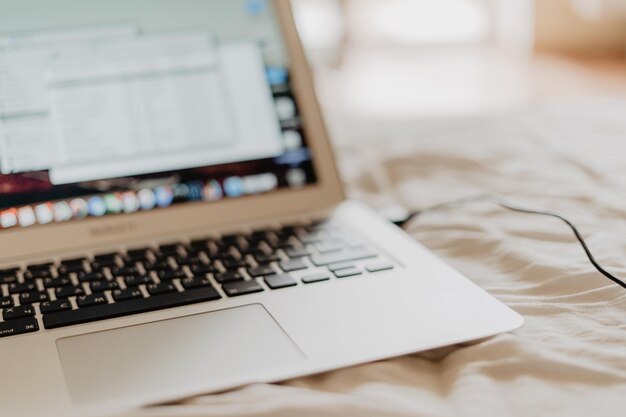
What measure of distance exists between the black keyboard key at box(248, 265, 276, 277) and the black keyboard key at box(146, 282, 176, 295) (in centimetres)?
7

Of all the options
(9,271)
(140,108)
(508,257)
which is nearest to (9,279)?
(9,271)

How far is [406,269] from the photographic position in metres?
0.65

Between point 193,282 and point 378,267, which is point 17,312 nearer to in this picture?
point 193,282

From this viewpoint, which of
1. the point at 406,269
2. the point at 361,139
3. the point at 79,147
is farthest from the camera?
the point at 361,139

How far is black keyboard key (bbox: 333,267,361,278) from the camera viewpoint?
639 mm

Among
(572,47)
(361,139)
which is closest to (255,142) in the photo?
(361,139)

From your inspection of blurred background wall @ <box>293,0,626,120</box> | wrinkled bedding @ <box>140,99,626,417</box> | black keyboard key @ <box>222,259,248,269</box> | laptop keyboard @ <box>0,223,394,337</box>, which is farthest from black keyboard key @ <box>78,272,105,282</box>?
blurred background wall @ <box>293,0,626,120</box>

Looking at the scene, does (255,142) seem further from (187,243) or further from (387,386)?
(387,386)

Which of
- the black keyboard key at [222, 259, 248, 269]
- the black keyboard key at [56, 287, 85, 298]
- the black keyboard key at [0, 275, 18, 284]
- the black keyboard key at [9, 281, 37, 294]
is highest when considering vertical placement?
the black keyboard key at [0, 275, 18, 284]

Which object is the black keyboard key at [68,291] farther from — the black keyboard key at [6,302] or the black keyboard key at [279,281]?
the black keyboard key at [279,281]

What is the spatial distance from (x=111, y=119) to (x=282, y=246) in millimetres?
223

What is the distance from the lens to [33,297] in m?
0.60

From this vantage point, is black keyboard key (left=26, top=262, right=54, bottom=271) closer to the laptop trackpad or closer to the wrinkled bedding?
the laptop trackpad

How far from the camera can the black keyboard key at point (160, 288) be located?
61 cm
